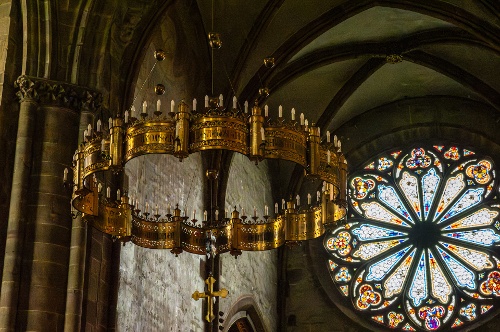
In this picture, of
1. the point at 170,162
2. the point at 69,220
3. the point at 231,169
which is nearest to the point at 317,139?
the point at 69,220

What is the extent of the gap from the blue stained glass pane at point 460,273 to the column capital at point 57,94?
10083 mm

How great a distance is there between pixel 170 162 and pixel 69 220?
408 cm

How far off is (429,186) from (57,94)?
11.0 m

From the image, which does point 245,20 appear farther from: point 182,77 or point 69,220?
point 69,220

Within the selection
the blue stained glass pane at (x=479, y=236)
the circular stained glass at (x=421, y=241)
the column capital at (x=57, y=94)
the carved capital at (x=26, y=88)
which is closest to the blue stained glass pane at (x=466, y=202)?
the circular stained glass at (x=421, y=241)

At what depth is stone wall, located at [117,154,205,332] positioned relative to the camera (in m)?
16.8

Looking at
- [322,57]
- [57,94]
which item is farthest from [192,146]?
[322,57]

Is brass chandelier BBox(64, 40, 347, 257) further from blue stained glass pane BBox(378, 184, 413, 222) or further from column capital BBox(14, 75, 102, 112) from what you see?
blue stained glass pane BBox(378, 184, 413, 222)

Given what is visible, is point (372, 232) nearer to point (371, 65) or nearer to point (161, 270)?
point (371, 65)

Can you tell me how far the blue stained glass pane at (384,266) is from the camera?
23734 millimetres

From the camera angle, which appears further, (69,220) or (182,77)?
(182,77)

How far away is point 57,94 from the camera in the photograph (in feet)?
51.4

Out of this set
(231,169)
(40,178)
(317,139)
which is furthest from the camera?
(231,169)

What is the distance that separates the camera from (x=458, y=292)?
23.0m
